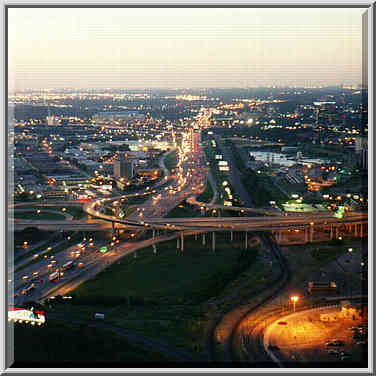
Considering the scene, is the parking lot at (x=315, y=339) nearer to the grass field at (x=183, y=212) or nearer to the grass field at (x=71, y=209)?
the grass field at (x=183, y=212)

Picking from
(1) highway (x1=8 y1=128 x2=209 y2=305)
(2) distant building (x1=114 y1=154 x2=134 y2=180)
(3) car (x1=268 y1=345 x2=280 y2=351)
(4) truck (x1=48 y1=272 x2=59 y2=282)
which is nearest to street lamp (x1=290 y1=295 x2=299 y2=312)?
(3) car (x1=268 y1=345 x2=280 y2=351)

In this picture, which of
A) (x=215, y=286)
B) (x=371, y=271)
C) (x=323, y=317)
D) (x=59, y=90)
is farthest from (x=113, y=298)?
(x=59, y=90)

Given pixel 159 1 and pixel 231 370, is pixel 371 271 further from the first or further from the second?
pixel 159 1

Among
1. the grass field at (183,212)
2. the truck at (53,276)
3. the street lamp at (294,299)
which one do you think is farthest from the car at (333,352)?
the grass field at (183,212)

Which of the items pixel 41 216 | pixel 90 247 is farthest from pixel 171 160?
pixel 90 247

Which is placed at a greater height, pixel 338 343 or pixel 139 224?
pixel 139 224

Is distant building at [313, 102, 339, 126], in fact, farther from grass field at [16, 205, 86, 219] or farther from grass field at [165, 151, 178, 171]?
grass field at [16, 205, 86, 219]

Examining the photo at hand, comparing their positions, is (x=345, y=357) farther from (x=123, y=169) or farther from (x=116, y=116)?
(x=116, y=116)
